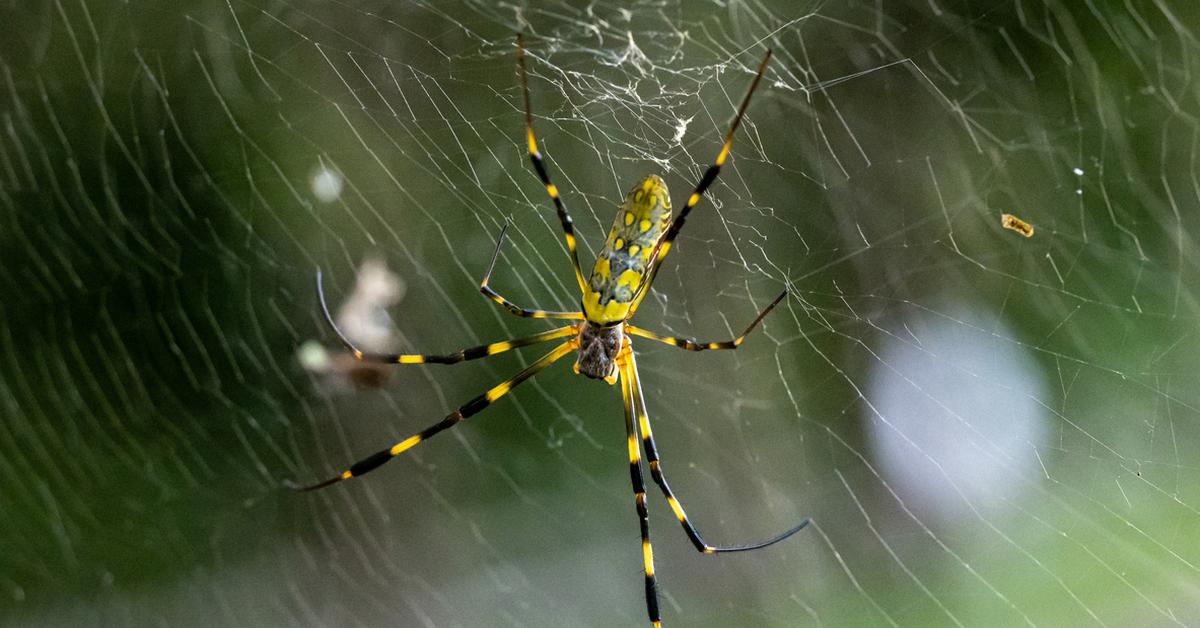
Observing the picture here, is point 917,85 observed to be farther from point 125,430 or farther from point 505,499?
point 125,430

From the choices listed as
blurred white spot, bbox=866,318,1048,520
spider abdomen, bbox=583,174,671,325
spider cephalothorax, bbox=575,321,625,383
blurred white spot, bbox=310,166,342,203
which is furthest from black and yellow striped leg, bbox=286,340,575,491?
blurred white spot, bbox=310,166,342,203

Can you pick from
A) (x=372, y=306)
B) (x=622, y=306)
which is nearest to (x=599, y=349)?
(x=622, y=306)

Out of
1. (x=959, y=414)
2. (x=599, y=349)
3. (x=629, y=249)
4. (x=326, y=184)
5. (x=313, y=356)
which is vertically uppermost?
(x=326, y=184)

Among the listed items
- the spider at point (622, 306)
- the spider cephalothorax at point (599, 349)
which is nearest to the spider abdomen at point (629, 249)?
the spider at point (622, 306)

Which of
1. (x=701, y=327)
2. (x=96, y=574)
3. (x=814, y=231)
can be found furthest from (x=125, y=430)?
(x=814, y=231)

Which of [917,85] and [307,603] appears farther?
[307,603]

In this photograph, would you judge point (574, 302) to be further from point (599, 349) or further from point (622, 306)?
point (622, 306)
